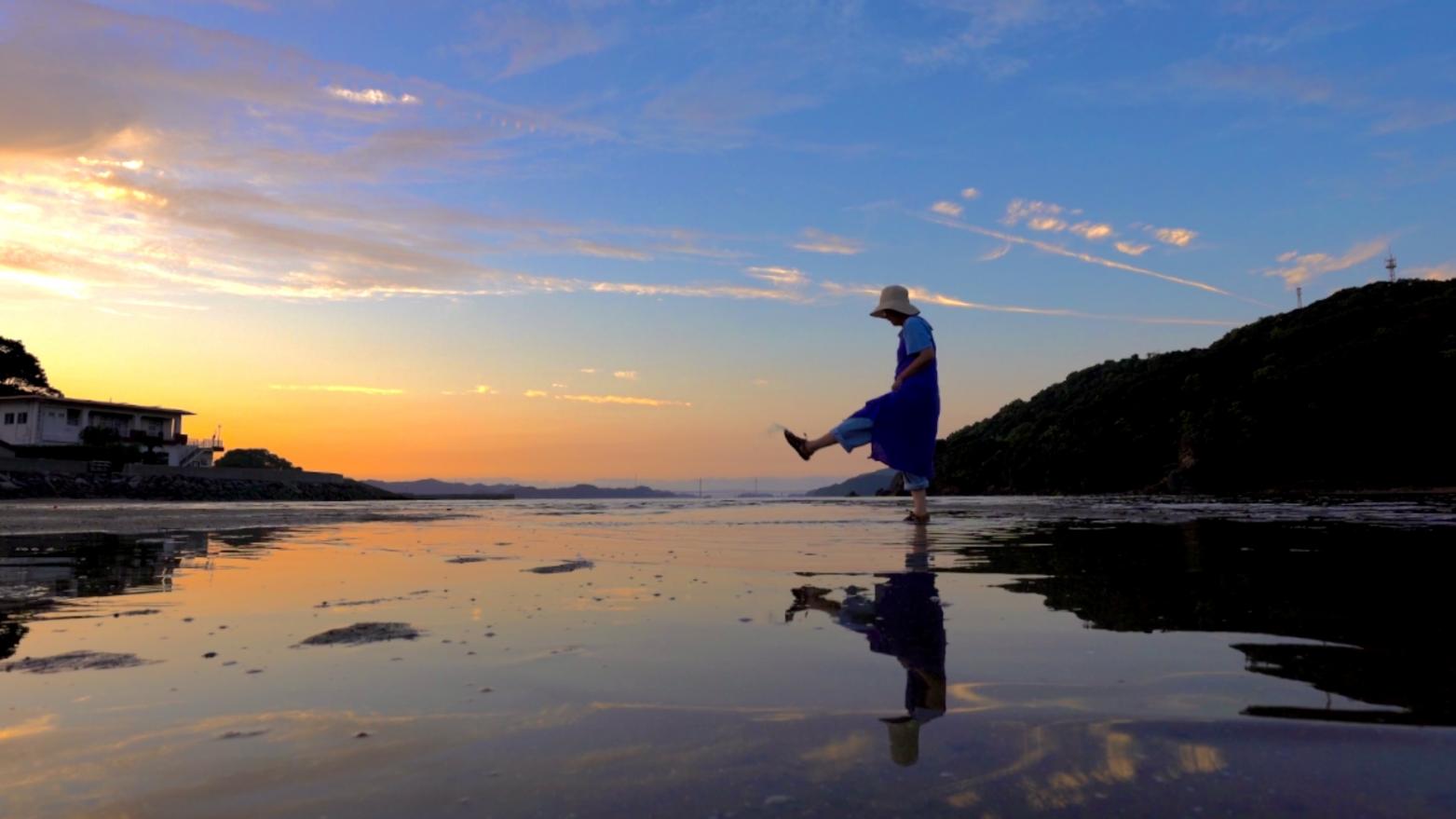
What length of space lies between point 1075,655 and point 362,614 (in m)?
3.25

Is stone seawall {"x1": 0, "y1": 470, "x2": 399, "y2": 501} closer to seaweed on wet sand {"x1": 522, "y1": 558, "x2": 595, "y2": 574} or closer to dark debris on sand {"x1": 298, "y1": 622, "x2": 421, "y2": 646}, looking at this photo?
seaweed on wet sand {"x1": 522, "y1": 558, "x2": 595, "y2": 574}

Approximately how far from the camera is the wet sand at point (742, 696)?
1687 mm

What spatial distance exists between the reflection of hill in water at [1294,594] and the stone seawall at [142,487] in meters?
47.2

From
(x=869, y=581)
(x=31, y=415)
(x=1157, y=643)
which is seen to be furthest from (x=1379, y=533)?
(x=31, y=415)

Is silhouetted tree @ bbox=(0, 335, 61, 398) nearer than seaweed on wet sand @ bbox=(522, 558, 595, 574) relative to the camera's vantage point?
No

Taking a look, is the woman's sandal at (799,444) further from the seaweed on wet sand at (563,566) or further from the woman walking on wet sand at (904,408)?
the seaweed on wet sand at (563,566)

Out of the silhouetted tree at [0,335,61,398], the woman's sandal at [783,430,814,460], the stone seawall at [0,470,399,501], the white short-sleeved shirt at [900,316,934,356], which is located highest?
the silhouetted tree at [0,335,61,398]

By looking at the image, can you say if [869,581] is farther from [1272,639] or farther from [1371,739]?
[1371,739]

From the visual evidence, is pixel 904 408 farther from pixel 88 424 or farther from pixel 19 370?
pixel 19 370

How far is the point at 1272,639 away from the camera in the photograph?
318cm

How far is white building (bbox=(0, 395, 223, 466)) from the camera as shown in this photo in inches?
2469

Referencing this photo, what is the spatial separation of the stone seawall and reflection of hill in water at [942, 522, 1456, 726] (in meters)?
47.2

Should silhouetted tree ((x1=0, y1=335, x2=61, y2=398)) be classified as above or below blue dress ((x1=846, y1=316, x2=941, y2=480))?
above

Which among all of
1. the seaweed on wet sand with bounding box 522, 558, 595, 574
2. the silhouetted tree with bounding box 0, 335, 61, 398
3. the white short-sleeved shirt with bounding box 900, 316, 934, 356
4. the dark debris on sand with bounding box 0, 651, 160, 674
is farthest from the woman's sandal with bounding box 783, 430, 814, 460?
the silhouetted tree with bounding box 0, 335, 61, 398
